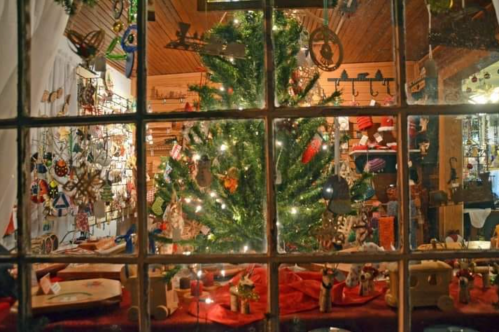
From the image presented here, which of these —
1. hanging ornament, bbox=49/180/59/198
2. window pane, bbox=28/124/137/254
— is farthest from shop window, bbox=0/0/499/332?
hanging ornament, bbox=49/180/59/198

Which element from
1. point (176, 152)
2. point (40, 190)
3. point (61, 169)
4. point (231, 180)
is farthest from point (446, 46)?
point (61, 169)

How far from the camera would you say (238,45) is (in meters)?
0.95

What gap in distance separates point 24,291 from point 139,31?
1.73 feet

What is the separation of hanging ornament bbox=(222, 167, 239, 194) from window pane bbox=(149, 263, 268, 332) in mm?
356

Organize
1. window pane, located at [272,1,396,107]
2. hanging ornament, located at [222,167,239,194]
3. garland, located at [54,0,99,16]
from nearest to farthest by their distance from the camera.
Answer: garland, located at [54,0,99,16], window pane, located at [272,1,396,107], hanging ornament, located at [222,167,239,194]

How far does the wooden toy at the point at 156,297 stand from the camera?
90cm

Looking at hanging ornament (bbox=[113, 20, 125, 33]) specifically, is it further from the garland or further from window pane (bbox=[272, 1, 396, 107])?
window pane (bbox=[272, 1, 396, 107])

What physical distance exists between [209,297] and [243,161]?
0.47m

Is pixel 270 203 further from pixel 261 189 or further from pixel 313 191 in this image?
pixel 313 191

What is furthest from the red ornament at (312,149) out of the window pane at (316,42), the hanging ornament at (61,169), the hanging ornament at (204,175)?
the hanging ornament at (61,169)

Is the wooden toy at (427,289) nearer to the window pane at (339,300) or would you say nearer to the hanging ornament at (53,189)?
the window pane at (339,300)

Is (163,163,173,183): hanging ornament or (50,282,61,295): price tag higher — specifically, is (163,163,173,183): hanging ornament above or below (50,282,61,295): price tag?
above

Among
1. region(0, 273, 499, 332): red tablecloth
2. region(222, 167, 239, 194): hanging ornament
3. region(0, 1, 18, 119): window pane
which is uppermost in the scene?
region(0, 1, 18, 119): window pane

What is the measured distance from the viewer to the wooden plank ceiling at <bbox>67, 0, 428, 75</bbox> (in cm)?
104
